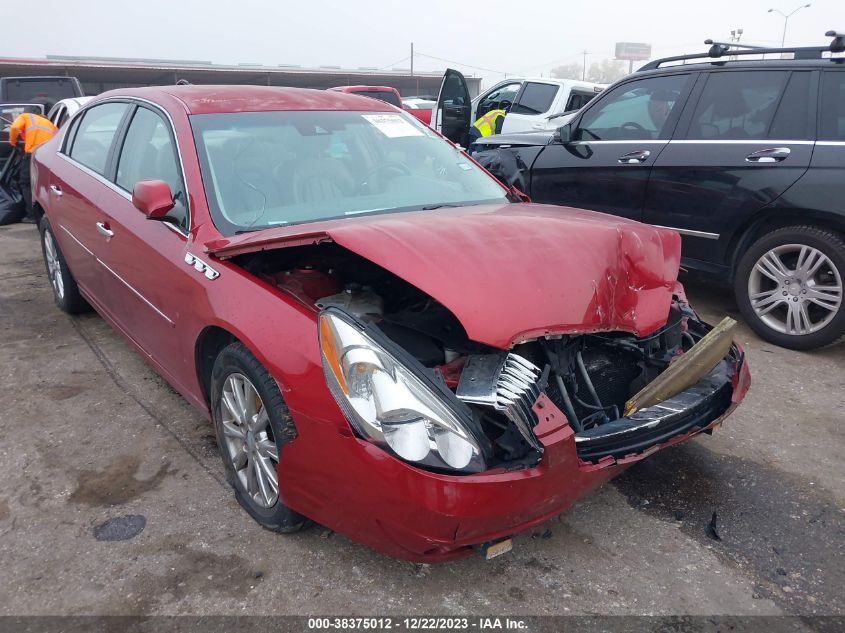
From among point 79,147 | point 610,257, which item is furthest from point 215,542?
point 79,147

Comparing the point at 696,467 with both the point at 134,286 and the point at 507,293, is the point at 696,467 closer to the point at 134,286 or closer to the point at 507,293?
the point at 507,293

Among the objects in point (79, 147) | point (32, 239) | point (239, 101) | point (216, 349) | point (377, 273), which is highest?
point (239, 101)

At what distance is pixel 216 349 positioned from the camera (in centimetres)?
265

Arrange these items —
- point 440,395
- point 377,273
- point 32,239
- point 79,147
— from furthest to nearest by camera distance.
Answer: point 32,239, point 79,147, point 377,273, point 440,395

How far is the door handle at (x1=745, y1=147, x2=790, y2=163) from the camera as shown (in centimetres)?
412

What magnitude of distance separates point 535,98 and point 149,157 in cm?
796

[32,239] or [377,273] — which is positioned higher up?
[377,273]

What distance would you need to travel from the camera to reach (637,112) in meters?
5.01

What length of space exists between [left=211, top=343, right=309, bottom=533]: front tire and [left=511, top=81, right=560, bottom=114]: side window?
27.9ft

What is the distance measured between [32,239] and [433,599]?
7124 millimetres

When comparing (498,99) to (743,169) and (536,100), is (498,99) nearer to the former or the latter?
(536,100)

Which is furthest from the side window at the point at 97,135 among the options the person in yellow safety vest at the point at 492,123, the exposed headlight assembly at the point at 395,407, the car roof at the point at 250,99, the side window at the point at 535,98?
the side window at the point at 535,98

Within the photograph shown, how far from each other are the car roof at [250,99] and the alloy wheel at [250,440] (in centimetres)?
139

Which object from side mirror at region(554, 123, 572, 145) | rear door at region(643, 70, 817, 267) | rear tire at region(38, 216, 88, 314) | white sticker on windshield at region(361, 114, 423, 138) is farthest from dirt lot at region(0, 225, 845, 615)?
side mirror at region(554, 123, 572, 145)
